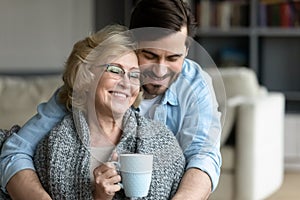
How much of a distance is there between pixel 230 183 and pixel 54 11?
234 centimetres

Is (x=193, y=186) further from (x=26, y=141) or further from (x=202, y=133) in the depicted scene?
(x=26, y=141)

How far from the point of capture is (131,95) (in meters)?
1.53

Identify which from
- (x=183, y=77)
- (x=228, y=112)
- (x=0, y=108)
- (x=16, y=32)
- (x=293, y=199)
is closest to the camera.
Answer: (x=183, y=77)

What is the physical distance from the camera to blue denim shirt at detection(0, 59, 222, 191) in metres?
1.63

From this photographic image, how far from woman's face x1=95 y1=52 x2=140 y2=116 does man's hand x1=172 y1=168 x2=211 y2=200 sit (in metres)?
0.20

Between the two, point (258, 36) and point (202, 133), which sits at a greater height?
point (202, 133)

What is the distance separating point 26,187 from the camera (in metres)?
1.58

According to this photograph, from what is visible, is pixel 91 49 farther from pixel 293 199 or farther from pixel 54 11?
pixel 54 11

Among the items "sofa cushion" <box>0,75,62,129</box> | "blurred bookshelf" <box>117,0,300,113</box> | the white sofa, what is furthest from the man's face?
"blurred bookshelf" <box>117,0,300,113</box>

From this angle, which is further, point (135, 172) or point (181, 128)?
point (181, 128)

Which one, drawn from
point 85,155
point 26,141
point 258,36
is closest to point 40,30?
point 258,36

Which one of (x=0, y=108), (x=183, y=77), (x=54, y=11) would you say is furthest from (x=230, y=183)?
(x=54, y=11)

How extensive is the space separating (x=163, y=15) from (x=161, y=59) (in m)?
0.10

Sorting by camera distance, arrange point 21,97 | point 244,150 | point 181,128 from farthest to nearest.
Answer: point 244,150 → point 21,97 → point 181,128
